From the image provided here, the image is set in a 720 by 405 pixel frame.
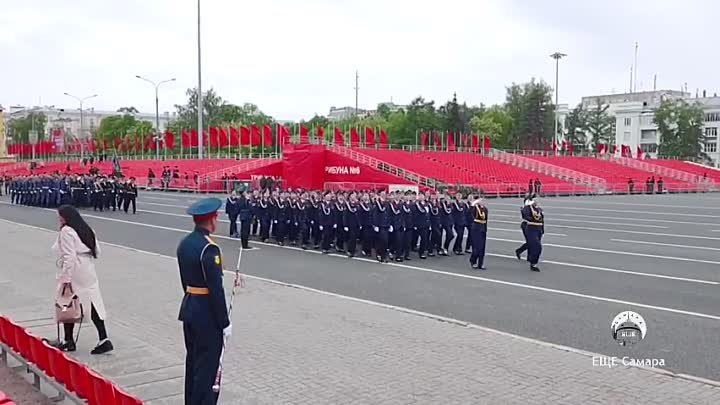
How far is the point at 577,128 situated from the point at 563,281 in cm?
9828

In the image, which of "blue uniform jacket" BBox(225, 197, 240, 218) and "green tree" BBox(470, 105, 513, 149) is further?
"green tree" BBox(470, 105, 513, 149)

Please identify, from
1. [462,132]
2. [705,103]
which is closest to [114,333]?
[462,132]

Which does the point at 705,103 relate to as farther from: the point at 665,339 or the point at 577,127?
the point at 665,339

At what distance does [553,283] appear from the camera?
1199 cm

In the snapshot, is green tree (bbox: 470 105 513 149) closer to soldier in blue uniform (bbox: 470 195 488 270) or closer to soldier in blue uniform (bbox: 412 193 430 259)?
soldier in blue uniform (bbox: 412 193 430 259)

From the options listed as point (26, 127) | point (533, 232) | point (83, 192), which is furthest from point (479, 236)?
point (26, 127)

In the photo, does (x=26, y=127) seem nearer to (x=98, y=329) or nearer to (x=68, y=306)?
(x=98, y=329)

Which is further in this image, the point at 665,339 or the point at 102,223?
the point at 102,223

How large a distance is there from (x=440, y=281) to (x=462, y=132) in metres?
72.6

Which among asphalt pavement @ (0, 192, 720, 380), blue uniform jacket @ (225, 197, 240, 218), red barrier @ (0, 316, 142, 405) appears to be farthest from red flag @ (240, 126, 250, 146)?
red barrier @ (0, 316, 142, 405)

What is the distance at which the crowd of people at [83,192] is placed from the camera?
29516 mm

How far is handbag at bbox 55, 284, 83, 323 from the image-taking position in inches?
270

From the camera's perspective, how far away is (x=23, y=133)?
130 metres

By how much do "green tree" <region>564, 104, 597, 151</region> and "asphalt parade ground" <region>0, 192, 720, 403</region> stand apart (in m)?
84.0
